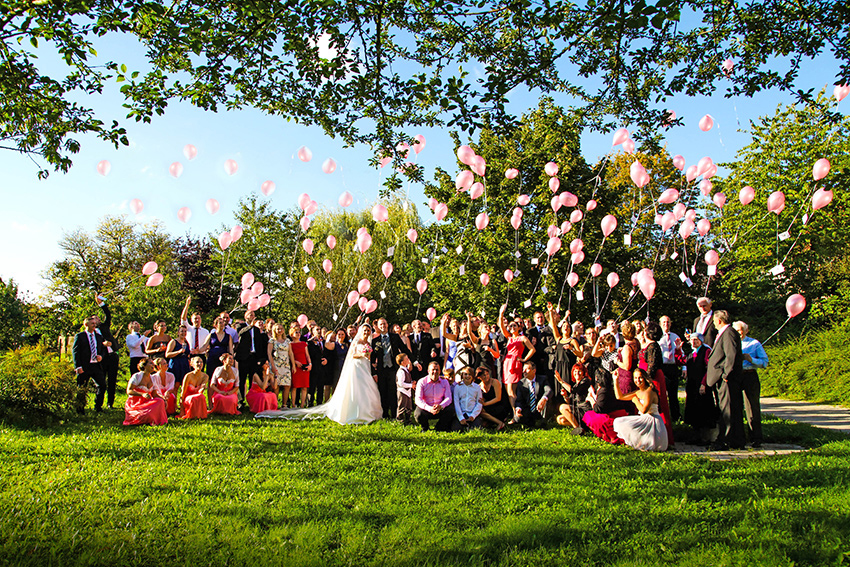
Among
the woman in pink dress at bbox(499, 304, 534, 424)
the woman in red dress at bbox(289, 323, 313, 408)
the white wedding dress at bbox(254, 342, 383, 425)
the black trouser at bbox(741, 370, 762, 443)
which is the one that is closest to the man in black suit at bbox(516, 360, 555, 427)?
the woman in pink dress at bbox(499, 304, 534, 424)

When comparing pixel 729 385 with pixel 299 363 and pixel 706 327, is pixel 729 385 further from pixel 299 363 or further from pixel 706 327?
pixel 299 363

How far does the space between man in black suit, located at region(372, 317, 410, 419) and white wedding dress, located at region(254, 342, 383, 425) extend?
2.26 ft

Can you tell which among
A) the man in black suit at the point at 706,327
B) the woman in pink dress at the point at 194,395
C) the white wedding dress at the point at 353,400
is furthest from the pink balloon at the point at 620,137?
Answer: the woman in pink dress at the point at 194,395

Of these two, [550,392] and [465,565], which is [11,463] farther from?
[550,392]

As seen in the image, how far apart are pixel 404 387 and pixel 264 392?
9.87ft

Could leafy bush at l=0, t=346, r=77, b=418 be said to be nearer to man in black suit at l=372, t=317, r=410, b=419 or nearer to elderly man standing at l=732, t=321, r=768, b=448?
man in black suit at l=372, t=317, r=410, b=419

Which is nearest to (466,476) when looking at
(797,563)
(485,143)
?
(797,563)

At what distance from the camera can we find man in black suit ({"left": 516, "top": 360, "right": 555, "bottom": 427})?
32.9 ft

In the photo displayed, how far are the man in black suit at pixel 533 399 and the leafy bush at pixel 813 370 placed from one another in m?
7.73

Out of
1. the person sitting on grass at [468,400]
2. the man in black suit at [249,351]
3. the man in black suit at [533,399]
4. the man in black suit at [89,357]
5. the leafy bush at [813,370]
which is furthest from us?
the leafy bush at [813,370]

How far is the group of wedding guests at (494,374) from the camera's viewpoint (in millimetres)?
8398

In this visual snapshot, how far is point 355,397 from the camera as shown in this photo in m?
10.6

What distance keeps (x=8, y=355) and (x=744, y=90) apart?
1153 cm

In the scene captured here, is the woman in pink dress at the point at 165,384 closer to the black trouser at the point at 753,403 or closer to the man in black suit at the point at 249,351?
the man in black suit at the point at 249,351
